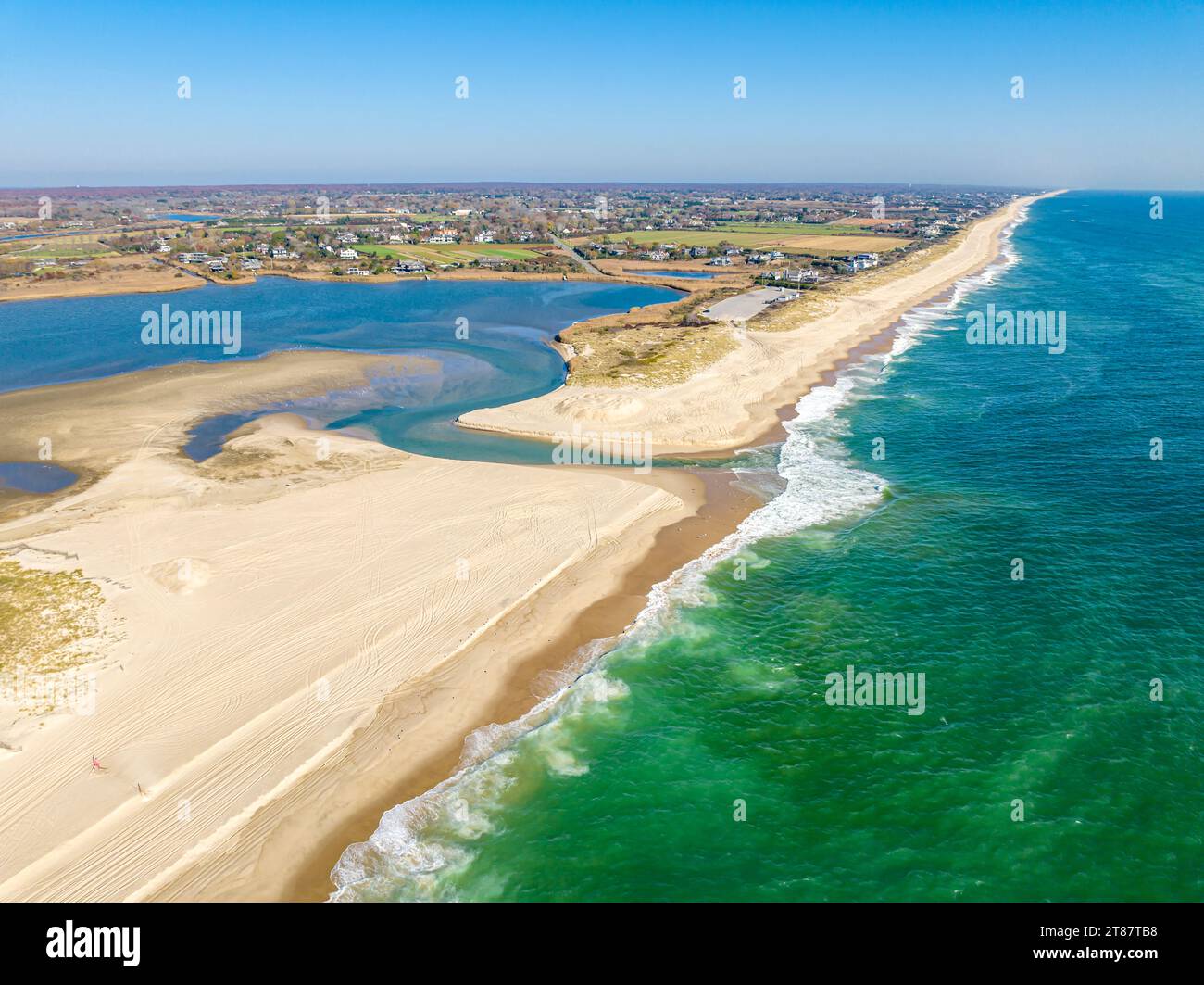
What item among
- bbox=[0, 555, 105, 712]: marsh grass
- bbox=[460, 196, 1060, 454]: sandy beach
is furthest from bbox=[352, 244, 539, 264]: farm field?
bbox=[0, 555, 105, 712]: marsh grass

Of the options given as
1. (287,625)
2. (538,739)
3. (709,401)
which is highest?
(709,401)

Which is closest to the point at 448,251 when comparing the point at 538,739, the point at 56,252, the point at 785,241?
the point at 56,252

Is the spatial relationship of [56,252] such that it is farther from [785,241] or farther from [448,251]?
[785,241]

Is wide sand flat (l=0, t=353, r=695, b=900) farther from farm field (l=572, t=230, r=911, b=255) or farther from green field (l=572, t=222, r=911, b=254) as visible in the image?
green field (l=572, t=222, r=911, b=254)

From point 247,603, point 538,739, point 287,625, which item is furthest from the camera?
point 247,603

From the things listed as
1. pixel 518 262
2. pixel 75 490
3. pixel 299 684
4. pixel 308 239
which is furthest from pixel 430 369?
pixel 308 239
